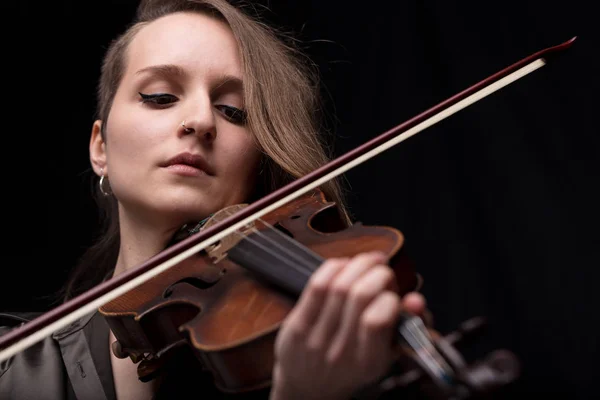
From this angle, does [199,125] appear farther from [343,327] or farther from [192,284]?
[343,327]

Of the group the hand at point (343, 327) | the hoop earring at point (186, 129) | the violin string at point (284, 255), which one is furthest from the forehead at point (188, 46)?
the hand at point (343, 327)

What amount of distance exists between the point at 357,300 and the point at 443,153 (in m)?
0.86

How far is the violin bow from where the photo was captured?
0.52 metres

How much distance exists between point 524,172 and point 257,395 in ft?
2.17

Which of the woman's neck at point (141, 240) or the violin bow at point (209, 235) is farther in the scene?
the woman's neck at point (141, 240)

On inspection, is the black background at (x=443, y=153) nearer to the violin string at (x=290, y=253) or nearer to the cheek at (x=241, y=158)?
the cheek at (x=241, y=158)

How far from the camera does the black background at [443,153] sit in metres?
1.03

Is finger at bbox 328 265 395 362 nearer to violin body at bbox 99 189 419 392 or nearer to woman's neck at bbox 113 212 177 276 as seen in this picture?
violin body at bbox 99 189 419 392

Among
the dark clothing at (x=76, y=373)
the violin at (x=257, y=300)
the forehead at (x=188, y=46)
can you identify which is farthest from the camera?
the forehead at (x=188, y=46)

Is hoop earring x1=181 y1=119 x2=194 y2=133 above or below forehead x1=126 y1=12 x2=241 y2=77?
below

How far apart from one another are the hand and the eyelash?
0.47m

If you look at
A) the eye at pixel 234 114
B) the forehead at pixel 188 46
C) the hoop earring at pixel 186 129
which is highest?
the forehead at pixel 188 46

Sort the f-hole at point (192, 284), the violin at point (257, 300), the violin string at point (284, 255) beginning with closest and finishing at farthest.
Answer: the violin at point (257, 300) → the violin string at point (284, 255) → the f-hole at point (192, 284)

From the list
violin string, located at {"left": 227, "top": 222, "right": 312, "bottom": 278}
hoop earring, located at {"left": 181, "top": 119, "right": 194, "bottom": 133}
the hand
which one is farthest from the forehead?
the hand
